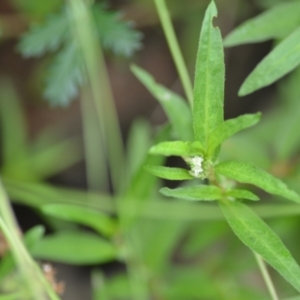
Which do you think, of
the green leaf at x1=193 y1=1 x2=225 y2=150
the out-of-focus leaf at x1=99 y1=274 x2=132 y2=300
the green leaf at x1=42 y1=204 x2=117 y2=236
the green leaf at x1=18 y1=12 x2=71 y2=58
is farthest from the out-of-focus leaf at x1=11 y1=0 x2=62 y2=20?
the green leaf at x1=193 y1=1 x2=225 y2=150

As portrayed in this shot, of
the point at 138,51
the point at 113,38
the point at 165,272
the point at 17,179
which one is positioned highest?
the point at 113,38

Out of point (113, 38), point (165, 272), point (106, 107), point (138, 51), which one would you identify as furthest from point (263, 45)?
point (165, 272)

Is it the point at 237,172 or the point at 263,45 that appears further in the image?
the point at 263,45

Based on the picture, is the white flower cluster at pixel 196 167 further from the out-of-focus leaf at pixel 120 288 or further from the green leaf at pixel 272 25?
the out-of-focus leaf at pixel 120 288

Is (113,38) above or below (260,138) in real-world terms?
above

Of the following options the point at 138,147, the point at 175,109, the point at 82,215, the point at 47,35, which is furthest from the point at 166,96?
the point at 138,147

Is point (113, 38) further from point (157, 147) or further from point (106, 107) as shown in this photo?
point (157, 147)
